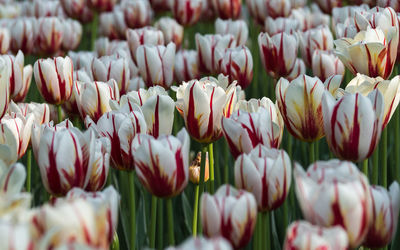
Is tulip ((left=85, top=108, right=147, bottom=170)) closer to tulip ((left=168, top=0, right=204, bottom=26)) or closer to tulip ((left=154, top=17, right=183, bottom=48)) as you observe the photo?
tulip ((left=154, top=17, right=183, bottom=48))

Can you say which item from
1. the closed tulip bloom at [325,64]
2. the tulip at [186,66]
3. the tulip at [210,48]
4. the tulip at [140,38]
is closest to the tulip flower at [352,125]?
the closed tulip bloom at [325,64]

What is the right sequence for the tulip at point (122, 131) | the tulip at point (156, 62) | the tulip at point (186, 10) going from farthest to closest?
the tulip at point (186, 10), the tulip at point (156, 62), the tulip at point (122, 131)

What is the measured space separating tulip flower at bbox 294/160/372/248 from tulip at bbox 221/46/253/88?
1.07 meters

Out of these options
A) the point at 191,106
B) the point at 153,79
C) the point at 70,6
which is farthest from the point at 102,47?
the point at 191,106

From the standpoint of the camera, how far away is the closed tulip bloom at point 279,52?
1991 mm

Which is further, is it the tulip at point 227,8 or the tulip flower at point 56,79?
the tulip at point 227,8

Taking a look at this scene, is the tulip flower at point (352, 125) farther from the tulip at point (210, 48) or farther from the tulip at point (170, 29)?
the tulip at point (170, 29)

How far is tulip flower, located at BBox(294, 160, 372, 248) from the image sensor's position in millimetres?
888

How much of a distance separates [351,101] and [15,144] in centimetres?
66

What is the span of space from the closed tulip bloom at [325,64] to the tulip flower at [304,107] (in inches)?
25.2

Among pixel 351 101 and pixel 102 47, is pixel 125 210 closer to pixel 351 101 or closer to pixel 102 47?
pixel 351 101

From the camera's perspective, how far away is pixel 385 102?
1328mm

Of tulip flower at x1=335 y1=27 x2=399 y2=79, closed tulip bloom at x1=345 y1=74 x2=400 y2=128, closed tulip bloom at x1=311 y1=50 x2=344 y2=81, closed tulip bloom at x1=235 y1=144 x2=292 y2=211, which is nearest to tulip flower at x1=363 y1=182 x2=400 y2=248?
closed tulip bloom at x1=235 y1=144 x2=292 y2=211

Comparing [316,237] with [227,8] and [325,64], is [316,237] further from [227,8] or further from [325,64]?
[227,8]
